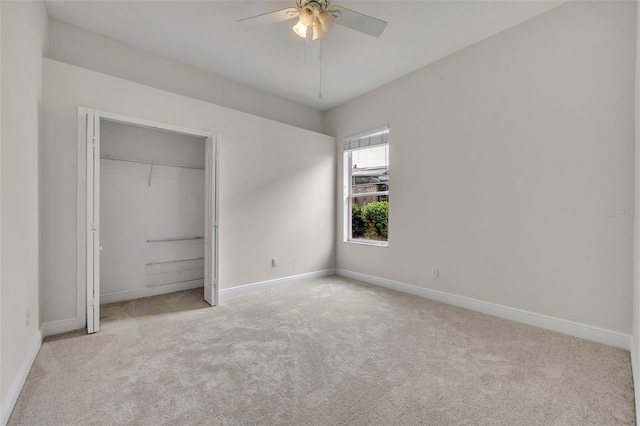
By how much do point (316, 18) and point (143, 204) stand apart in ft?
10.6

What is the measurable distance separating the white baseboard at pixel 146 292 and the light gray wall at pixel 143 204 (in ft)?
0.05

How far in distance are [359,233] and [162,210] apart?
124 inches

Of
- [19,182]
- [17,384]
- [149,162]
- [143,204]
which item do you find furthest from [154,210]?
[17,384]

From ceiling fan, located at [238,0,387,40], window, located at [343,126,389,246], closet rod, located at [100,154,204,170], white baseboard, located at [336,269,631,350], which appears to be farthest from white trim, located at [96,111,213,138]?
white baseboard, located at [336,269,631,350]

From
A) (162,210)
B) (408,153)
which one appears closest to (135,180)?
(162,210)

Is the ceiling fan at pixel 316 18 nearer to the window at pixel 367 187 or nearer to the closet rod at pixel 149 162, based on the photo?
the window at pixel 367 187

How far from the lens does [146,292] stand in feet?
12.3

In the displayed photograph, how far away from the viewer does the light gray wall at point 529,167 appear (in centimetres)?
232

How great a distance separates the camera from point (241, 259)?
378cm

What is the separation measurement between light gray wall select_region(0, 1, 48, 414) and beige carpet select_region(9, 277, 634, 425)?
34 centimetres

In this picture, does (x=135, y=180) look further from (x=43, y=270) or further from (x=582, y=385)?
(x=582, y=385)

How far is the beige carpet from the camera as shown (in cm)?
155

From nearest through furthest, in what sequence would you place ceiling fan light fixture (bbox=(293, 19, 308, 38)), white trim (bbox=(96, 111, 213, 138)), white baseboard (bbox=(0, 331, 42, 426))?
white baseboard (bbox=(0, 331, 42, 426))
ceiling fan light fixture (bbox=(293, 19, 308, 38))
white trim (bbox=(96, 111, 213, 138))

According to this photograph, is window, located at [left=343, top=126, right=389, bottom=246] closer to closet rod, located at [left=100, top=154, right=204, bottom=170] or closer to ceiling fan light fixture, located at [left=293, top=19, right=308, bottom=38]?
ceiling fan light fixture, located at [left=293, top=19, right=308, bottom=38]
